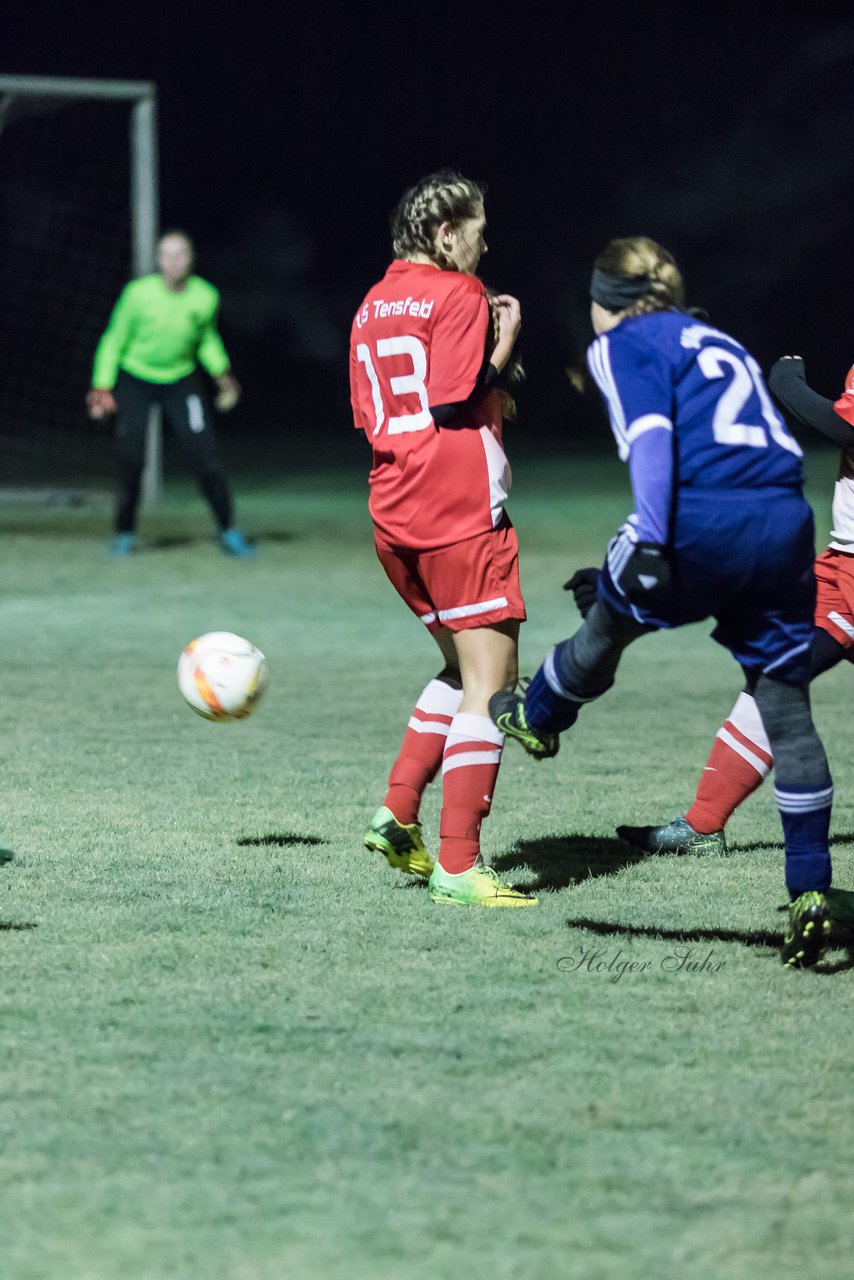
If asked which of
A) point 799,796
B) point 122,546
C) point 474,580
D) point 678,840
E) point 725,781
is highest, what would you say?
point 474,580

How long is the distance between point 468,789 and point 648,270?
1.37m

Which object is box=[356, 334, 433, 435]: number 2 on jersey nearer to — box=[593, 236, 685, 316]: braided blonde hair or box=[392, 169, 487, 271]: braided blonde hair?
box=[392, 169, 487, 271]: braided blonde hair

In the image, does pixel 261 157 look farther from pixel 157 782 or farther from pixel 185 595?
pixel 157 782

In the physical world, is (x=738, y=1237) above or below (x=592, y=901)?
above

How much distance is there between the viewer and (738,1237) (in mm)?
2688

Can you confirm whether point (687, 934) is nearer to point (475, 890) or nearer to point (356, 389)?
point (475, 890)

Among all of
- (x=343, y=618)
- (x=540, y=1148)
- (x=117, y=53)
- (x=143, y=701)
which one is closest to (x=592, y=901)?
(x=540, y=1148)

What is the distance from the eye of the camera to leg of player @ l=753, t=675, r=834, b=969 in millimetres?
4074

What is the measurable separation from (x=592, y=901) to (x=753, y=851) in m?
0.83

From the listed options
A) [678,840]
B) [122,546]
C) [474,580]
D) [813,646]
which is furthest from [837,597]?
[122,546]

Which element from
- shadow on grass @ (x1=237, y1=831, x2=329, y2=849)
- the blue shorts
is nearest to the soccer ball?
shadow on grass @ (x1=237, y1=831, x2=329, y2=849)

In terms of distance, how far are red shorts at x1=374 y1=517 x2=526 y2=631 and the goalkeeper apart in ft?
26.9

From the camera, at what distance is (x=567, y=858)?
205 inches

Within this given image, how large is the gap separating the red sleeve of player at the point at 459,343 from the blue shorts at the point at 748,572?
698 mm
